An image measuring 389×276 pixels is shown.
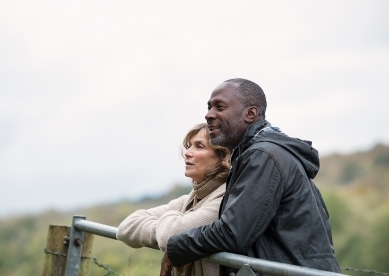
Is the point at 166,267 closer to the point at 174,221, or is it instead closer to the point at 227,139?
the point at 174,221

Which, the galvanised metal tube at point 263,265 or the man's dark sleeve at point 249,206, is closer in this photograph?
the galvanised metal tube at point 263,265

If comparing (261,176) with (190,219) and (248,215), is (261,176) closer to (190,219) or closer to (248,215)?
(248,215)

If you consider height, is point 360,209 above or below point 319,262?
above

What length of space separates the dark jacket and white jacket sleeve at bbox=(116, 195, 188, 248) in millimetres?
487

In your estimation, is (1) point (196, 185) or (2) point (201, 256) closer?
(2) point (201, 256)

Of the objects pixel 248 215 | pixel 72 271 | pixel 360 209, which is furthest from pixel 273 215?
pixel 360 209

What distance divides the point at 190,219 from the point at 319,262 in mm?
645

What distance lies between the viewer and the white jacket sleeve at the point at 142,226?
3.67m

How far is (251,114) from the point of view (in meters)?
3.43

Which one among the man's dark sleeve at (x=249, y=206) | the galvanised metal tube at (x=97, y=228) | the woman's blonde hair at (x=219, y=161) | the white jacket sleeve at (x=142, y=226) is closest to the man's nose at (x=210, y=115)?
the woman's blonde hair at (x=219, y=161)

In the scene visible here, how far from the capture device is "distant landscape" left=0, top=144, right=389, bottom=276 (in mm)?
49219

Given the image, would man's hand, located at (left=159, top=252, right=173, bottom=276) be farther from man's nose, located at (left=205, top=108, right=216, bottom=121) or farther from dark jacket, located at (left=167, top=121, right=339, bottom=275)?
man's nose, located at (left=205, top=108, right=216, bottom=121)

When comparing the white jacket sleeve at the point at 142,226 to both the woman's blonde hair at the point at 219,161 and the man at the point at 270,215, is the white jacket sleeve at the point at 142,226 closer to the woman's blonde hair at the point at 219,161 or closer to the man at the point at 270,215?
the woman's blonde hair at the point at 219,161

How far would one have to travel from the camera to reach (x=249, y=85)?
349 centimetres
